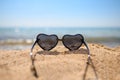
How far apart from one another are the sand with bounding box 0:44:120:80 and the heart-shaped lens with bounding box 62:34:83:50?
128 millimetres

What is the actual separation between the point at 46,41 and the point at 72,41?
0.52m

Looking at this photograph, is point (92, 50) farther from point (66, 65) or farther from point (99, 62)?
point (66, 65)

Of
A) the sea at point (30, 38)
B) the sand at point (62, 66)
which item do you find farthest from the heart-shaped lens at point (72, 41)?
the sea at point (30, 38)

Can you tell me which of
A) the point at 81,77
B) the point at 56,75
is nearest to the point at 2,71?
the point at 56,75

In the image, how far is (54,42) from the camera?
5.24 m

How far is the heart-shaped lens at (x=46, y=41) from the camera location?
517 centimetres

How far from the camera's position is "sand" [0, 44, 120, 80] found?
12.9 feet

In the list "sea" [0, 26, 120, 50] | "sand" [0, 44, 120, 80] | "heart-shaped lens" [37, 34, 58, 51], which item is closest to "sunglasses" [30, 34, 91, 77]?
"heart-shaped lens" [37, 34, 58, 51]

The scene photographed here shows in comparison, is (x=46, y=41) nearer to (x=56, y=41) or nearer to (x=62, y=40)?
(x=56, y=41)

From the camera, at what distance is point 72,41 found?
524 cm

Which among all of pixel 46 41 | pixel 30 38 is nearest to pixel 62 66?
pixel 46 41

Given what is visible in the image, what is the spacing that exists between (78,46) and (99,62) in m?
0.71

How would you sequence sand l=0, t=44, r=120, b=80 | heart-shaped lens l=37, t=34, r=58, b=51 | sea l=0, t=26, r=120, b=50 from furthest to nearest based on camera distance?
sea l=0, t=26, r=120, b=50
heart-shaped lens l=37, t=34, r=58, b=51
sand l=0, t=44, r=120, b=80

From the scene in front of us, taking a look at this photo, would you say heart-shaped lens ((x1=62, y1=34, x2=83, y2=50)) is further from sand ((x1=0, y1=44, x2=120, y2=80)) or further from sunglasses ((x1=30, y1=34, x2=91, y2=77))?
sand ((x1=0, y1=44, x2=120, y2=80))
